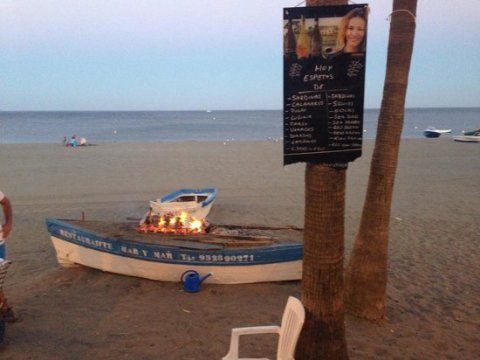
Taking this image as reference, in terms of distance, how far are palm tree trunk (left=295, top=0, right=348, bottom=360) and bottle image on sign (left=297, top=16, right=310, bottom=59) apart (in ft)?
1.00

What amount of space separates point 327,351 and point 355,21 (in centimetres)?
296

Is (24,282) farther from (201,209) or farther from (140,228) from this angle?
(201,209)

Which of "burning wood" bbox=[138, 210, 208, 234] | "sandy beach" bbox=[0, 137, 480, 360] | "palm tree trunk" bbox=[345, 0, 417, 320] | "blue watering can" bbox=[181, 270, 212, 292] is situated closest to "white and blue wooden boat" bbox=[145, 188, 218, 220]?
"burning wood" bbox=[138, 210, 208, 234]

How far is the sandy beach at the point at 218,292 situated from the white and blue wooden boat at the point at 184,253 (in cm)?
23

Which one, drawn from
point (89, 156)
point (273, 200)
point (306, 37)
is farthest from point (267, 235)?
point (89, 156)

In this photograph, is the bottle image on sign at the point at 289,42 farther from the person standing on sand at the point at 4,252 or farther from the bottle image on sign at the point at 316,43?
the person standing on sand at the point at 4,252

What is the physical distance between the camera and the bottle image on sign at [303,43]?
3.37 metres

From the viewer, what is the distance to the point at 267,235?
25.8ft

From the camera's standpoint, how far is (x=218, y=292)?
702 cm

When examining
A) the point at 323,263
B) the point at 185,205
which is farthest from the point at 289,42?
the point at 185,205

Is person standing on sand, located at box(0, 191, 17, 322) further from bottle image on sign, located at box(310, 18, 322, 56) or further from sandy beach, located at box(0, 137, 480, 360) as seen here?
bottle image on sign, located at box(310, 18, 322, 56)

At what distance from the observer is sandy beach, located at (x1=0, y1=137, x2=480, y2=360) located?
542 centimetres

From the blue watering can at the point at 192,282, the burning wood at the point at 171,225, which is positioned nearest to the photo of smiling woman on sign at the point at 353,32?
the blue watering can at the point at 192,282

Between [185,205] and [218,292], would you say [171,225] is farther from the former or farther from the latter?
[218,292]
